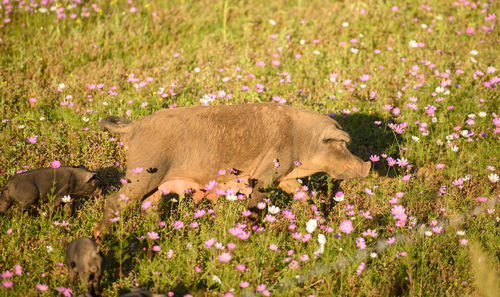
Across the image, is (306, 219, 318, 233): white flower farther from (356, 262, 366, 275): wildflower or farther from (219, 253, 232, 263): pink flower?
(219, 253, 232, 263): pink flower

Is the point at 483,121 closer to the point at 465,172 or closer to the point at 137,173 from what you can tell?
the point at 465,172

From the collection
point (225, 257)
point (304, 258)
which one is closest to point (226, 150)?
point (225, 257)

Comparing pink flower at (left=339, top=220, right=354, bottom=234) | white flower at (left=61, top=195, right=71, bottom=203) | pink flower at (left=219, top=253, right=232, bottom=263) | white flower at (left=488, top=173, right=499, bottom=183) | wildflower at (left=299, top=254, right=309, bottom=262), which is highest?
pink flower at (left=219, top=253, right=232, bottom=263)

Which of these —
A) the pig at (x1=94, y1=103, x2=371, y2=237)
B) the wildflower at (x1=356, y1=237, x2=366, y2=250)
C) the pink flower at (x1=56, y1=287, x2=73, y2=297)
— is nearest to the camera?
the pink flower at (x1=56, y1=287, x2=73, y2=297)

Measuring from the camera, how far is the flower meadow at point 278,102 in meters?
3.81

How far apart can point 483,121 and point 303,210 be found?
3.29 metres

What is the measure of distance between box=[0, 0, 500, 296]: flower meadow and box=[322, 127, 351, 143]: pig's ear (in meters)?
0.44

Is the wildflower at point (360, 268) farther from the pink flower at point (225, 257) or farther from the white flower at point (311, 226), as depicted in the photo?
the pink flower at point (225, 257)

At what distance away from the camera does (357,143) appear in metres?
6.22

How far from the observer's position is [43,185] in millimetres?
4504

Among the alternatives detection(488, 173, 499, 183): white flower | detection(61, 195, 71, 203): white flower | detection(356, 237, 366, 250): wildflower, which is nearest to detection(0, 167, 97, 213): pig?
detection(61, 195, 71, 203): white flower

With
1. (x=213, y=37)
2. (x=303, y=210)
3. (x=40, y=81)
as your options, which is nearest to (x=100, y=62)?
(x=40, y=81)

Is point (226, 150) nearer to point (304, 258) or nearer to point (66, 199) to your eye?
point (304, 258)

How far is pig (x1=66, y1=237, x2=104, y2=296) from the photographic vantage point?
344 centimetres
